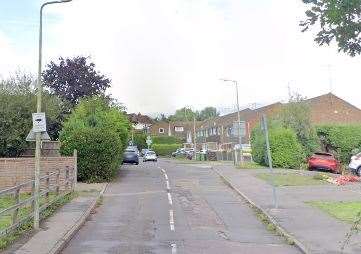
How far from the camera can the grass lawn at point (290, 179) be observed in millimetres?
30880

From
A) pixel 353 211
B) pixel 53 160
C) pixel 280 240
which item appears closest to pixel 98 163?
pixel 53 160

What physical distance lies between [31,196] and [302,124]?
34586 mm

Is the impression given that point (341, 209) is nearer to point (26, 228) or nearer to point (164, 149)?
point (26, 228)

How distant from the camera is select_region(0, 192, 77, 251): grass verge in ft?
43.9

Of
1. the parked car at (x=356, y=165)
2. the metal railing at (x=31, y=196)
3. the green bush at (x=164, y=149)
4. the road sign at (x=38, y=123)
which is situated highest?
the green bush at (x=164, y=149)

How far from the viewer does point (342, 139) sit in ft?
162

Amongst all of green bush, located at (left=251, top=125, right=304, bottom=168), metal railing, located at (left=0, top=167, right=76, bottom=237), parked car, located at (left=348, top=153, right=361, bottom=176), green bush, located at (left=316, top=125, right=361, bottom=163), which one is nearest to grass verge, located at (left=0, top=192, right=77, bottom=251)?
metal railing, located at (left=0, top=167, right=76, bottom=237)

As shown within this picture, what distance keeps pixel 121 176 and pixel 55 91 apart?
55.6 ft

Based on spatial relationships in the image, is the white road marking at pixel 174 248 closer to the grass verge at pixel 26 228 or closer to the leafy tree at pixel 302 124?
the grass verge at pixel 26 228

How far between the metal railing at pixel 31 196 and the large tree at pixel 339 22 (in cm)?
754

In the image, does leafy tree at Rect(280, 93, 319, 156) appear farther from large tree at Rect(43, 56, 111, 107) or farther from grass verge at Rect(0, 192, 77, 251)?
grass verge at Rect(0, 192, 77, 251)

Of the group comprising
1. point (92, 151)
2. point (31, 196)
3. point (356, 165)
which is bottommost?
point (31, 196)

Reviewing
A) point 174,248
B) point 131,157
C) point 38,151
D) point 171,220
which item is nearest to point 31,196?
point 38,151

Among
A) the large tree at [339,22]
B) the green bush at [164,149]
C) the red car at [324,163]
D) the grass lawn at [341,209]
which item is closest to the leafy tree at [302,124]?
the red car at [324,163]
